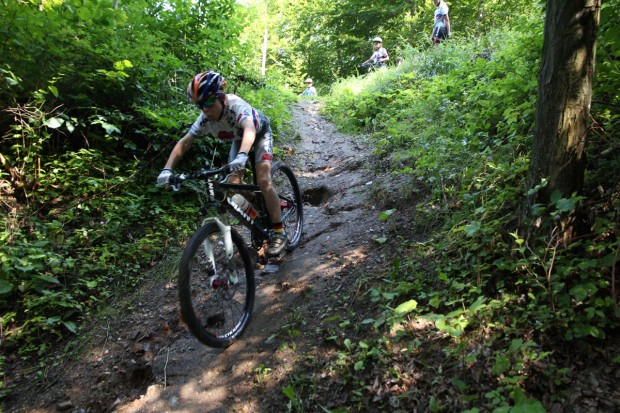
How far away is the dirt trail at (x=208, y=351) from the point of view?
2.93 meters

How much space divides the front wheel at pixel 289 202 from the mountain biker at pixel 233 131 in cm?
60

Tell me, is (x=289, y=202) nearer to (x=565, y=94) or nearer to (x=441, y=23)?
(x=565, y=94)

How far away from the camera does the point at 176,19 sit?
21.3 feet

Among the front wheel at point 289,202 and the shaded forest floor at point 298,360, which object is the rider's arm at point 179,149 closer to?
the front wheel at point 289,202

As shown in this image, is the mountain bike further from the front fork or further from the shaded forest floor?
the shaded forest floor

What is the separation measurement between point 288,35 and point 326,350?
30818 mm

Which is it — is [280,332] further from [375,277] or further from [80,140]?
[80,140]

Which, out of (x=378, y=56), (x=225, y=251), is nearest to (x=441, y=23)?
(x=378, y=56)

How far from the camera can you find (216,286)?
3.30m

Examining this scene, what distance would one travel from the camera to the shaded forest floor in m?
2.24

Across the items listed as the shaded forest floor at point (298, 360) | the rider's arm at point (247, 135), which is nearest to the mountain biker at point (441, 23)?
the shaded forest floor at point (298, 360)

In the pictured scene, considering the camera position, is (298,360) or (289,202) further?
(289,202)

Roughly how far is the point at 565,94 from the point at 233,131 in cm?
305

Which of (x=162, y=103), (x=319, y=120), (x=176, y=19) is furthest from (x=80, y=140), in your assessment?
(x=319, y=120)
